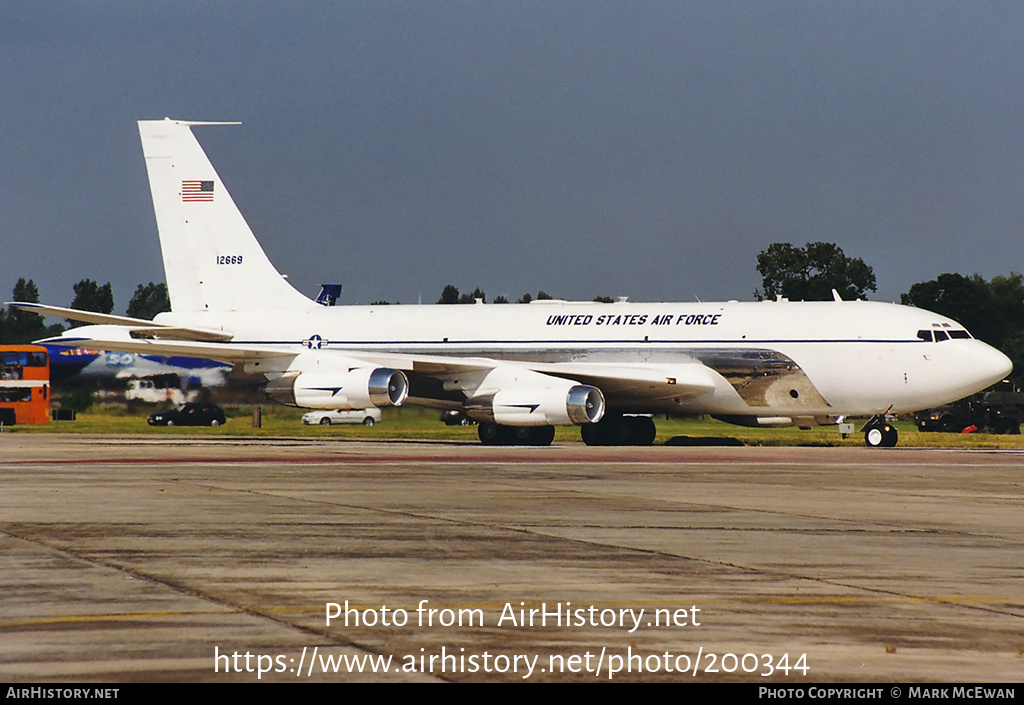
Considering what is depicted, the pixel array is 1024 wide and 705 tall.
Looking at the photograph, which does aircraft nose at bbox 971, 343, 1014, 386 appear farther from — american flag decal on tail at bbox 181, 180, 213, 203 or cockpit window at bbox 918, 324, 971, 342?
american flag decal on tail at bbox 181, 180, 213, 203

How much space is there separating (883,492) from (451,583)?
11.9 meters

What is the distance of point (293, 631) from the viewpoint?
9.02m

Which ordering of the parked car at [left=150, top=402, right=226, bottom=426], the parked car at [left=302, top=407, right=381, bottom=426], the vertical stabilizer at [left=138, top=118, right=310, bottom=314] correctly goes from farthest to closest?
the parked car at [left=302, top=407, right=381, bottom=426], the parked car at [left=150, top=402, right=226, bottom=426], the vertical stabilizer at [left=138, top=118, right=310, bottom=314]

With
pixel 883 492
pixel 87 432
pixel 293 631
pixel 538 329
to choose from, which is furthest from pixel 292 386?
pixel 293 631

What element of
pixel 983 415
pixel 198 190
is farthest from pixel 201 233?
pixel 983 415

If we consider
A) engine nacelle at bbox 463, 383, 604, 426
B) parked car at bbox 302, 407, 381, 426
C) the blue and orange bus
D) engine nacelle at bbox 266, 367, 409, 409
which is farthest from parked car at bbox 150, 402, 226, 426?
engine nacelle at bbox 463, 383, 604, 426

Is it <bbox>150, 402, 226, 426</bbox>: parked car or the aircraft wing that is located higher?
the aircraft wing

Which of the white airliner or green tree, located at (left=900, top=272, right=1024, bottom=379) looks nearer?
the white airliner

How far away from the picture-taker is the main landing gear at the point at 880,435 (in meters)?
37.7

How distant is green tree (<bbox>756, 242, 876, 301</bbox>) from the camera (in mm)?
105750

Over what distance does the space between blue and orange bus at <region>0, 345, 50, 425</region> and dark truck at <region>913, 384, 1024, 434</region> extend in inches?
1462

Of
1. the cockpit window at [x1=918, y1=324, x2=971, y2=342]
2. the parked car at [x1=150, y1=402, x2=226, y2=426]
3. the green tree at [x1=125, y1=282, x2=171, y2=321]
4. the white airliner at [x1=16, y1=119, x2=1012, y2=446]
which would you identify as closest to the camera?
the cockpit window at [x1=918, y1=324, x2=971, y2=342]

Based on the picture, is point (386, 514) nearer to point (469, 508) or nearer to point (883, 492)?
point (469, 508)
